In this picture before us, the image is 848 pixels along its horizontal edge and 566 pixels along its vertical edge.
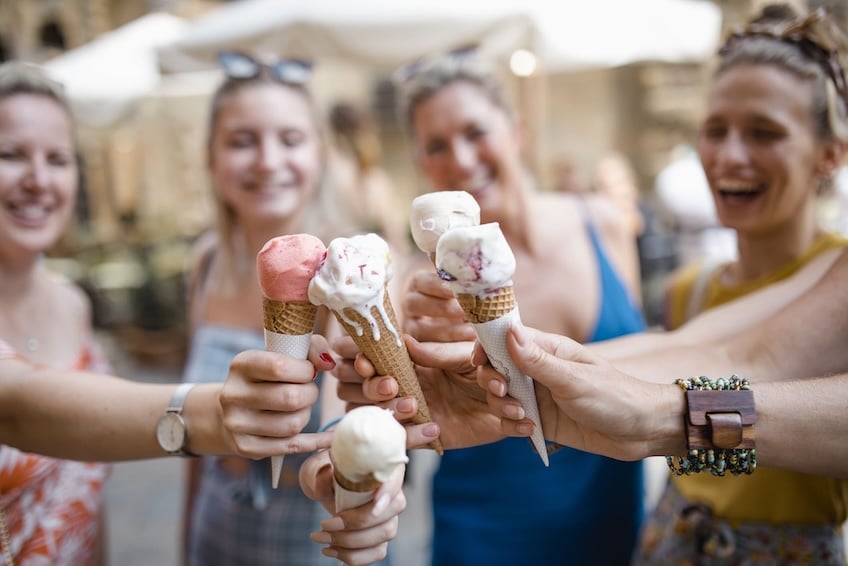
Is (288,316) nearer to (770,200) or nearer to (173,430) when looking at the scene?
(173,430)

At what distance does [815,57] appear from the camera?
185 cm

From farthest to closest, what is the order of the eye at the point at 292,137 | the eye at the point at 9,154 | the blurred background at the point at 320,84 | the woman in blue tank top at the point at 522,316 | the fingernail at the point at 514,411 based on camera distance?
the blurred background at the point at 320,84
the eye at the point at 292,137
the woman in blue tank top at the point at 522,316
the eye at the point at 9,154
the fingernail at the point at 514,411

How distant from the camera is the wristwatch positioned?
1482mm

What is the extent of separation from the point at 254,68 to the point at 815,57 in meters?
1.99

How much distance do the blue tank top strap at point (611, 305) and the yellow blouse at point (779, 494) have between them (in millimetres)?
608

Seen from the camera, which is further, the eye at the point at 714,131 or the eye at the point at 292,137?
the eye at the point at 292,137

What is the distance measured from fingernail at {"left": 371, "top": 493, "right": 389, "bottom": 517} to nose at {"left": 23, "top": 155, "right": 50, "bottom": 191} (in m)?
1.73

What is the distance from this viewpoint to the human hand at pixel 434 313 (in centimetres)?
153

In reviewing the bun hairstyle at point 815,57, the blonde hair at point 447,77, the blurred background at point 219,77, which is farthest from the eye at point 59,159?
the bun hairstyle at point 815,57

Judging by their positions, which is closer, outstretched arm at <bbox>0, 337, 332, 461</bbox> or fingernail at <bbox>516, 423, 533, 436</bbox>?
fingernail at <bbox>516, 423, 533, 436</bbox>

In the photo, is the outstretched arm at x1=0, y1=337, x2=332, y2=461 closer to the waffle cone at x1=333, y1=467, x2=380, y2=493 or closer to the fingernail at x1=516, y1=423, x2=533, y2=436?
the waffle cone at x1=333, y1=467, x2=380, y2=493

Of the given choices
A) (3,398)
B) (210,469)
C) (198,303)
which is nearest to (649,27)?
(198,303)

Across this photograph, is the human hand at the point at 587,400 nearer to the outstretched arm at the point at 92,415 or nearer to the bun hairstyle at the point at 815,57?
the outstretched arm at the point at 92,415

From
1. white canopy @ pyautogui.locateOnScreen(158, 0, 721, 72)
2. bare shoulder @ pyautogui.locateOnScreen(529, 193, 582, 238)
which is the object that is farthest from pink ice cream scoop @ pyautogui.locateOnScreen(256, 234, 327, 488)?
white canopy @ pyautogui.locateOnScreen(158, 0, 721, 72)
